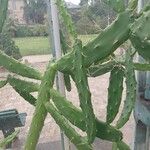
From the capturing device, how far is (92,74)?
1367 millimetres

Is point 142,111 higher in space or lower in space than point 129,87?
lower

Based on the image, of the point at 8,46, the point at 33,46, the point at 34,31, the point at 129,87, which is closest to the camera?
the point at 129,87

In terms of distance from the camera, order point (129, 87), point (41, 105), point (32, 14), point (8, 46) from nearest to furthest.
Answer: point (129, 87) < point (41, 105) < point (8, 46) < point (32, 14)

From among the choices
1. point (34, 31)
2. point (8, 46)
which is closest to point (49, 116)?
point (8, 46)

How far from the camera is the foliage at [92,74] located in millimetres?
1099

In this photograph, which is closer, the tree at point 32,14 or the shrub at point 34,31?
the shrub at point 34,31

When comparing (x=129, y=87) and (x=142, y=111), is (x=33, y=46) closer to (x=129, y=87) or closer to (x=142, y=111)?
(x=142, y=111)

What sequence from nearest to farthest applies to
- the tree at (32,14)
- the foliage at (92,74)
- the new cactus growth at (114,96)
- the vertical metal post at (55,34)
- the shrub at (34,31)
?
the foliage at (92,74)
the new cactus growth at (114,96)
the vertical metal post at (55,34)
the shrub at (34,31)
the tree at (32,14)

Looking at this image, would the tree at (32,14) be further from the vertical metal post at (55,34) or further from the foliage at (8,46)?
the vertical metal post at (55,34)

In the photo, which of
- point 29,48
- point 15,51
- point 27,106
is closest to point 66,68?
point 27,106

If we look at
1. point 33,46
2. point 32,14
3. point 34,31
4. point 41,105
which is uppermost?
point 41,105

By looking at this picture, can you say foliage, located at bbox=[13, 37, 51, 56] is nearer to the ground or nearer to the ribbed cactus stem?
the ground

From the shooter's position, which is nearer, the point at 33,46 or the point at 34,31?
the point at 34,31

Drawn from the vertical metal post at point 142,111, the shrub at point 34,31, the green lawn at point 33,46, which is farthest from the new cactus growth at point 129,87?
the green lawn at point 33,46
